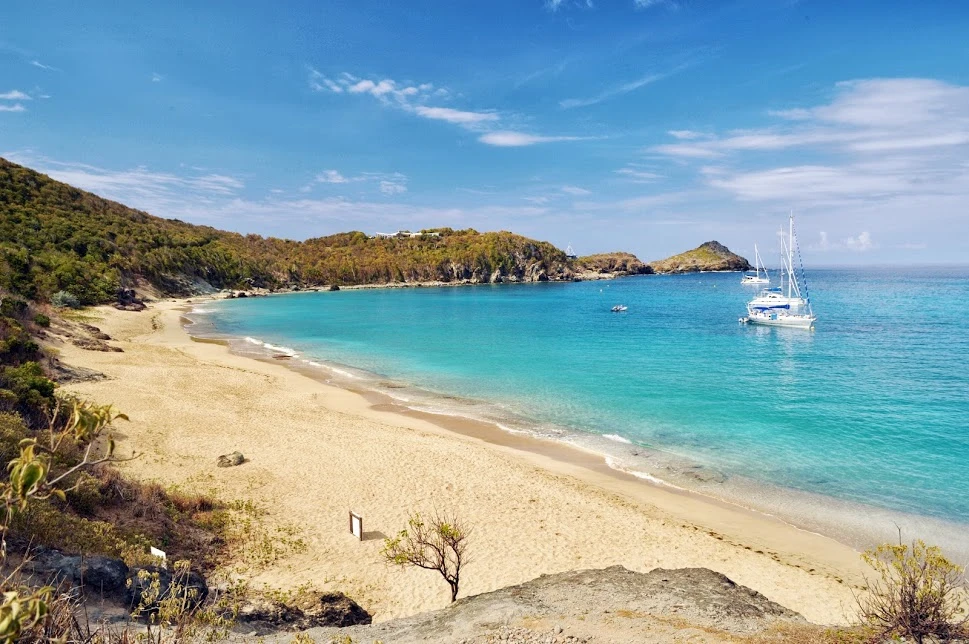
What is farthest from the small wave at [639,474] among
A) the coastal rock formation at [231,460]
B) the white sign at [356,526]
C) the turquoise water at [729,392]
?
the coastal rock formation at [231,460]

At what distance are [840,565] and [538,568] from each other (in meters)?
8.18

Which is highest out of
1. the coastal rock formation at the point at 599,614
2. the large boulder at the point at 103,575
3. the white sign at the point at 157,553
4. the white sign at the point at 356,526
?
the large boulder at the point at 103,575

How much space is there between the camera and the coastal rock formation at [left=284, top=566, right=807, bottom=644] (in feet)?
23.8

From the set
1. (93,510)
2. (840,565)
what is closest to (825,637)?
(840,565)

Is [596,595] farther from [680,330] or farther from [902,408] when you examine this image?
[680,330]

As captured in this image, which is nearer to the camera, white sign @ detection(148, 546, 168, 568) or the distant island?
white sign @ detection(148, 546, 168, 568)

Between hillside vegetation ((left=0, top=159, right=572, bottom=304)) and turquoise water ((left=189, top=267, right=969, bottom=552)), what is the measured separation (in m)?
19.5

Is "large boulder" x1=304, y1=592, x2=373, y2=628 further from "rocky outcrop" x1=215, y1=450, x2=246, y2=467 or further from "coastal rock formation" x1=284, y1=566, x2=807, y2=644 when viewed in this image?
"rocky outcrop" x1=215, y1=450, x2=246, y2=467

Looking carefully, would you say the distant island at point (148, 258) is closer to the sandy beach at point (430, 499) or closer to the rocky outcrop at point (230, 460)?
the sandy beach at point (430, 499)

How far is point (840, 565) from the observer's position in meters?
14.2

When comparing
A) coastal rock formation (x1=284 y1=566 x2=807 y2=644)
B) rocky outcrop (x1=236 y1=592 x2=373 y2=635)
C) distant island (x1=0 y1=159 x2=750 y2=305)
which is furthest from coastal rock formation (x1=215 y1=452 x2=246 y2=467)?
distant island (x1=0 y1=159 x2=750 y2=305)

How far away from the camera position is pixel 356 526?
48.5 feet

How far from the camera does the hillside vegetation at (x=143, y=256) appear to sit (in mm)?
69312

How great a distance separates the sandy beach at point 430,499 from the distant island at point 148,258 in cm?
3710
